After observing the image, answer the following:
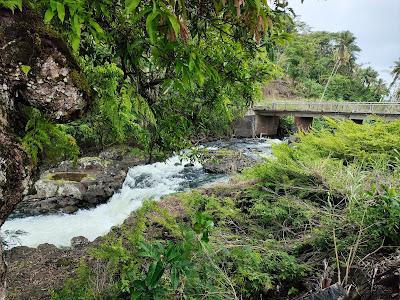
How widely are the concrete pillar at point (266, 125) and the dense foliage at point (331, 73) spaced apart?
28.6ft

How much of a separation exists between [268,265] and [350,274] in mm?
1021

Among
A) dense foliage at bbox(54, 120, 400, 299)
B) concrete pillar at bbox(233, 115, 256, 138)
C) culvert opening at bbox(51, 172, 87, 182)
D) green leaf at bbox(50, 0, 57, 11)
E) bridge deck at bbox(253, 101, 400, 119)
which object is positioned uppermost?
green leaf at bbox(50, 0, 57, 11)

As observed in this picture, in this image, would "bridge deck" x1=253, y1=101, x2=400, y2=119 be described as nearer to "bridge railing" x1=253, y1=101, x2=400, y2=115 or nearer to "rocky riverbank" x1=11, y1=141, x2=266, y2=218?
"bridge railing" x1=253, y1=101, x2=400, y2=115

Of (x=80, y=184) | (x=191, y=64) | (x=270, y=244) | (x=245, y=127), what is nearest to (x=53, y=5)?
(x=191, y=64)

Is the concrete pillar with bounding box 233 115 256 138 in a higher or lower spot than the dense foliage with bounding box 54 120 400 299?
lower

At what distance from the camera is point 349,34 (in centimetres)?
4034

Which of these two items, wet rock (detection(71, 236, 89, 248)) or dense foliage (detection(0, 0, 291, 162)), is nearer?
dense foliage (detection(0, 0, 291, 162))

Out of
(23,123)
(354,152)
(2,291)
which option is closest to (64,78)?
(23,123)

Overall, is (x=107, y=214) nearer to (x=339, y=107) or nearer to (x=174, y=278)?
(x=174, y=278)

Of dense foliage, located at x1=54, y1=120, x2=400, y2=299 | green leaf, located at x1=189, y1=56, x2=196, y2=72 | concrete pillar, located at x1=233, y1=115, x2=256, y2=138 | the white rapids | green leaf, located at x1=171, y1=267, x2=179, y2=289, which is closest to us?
green leaf, located at x1=189, y1=56, x2=196, y2=72

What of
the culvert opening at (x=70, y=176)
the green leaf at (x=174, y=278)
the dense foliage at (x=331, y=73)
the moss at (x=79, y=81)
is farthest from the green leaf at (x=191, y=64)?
the dense foliage at (x=331, y=73)

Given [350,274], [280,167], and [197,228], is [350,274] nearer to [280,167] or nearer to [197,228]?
[197,228]

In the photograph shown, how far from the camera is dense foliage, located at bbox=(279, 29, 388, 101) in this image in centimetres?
3703

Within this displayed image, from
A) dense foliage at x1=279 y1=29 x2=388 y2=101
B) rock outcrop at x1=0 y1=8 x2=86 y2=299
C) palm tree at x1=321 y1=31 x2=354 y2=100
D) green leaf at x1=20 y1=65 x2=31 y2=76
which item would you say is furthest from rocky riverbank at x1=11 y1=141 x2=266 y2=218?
palm tree at x1=321 y1=31 x2=354 y2=100
